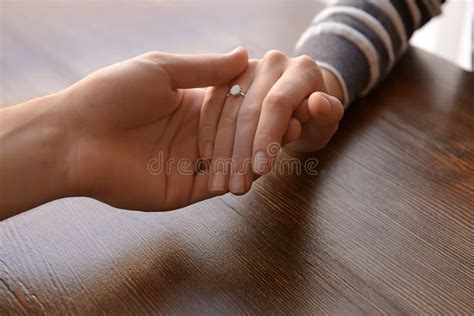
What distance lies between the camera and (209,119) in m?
0.47

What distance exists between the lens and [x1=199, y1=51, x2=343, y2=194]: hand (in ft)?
1.41

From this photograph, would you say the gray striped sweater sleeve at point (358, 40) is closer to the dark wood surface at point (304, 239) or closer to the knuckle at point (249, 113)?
the dark wood surface at point (304, 239)

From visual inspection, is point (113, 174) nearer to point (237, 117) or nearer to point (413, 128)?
point (237, 117)

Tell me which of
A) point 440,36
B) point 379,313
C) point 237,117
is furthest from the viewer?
point 440,36

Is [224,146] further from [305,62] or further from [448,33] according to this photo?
[448,33]

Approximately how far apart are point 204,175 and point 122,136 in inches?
3.0

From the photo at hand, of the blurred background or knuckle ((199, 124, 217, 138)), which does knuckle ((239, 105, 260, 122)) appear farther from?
the blurred background

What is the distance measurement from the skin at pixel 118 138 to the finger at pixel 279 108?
0.05 feet

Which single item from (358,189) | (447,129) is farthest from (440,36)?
(358,189)

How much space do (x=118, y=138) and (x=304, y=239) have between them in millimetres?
176

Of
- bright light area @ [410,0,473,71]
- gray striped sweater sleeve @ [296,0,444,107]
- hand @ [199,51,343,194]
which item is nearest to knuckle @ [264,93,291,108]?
hand @ [199,51,343,194]

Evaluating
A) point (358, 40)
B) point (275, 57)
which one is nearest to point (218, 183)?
point (275, 57)

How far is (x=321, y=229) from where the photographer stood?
42 centimetres

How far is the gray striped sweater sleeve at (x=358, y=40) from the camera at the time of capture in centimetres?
58
